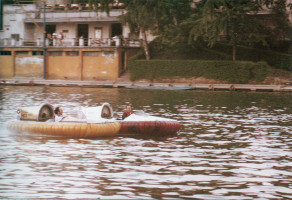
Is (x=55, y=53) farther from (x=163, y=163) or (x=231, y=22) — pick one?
(x=163, y=163)

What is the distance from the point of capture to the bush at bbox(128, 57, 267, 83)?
5806cm

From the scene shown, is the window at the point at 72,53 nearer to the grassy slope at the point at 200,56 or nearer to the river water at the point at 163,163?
the grassy slope at the point at 200,56

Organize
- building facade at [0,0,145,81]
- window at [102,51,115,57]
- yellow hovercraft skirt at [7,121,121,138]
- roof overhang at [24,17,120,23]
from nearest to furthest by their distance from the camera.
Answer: yellow hovercraft skirt at [7,121,121,138] < window at [102,51,115,57] < building facade at [0,0,145,81] < roof overhang at [24,17,120,23]

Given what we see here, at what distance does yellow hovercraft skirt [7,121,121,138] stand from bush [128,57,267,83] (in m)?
36.5

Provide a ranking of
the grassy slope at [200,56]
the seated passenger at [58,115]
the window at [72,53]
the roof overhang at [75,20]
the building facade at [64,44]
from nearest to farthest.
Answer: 1. the seated passenger at [58,115]
2. the grassy slope at [200,56]
3. the building facade at [64,44]
4. the window at [72,53]
5. the roof overhang at [75,20]

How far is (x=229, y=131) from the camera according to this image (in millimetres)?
26031

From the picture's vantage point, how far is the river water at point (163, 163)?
47.1ft

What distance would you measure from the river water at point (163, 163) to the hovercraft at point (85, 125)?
0.41 m

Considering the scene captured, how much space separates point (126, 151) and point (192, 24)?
40312 millimetres

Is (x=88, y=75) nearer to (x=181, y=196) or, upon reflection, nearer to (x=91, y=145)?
(x=91, y=145)

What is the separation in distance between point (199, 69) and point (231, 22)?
619cm

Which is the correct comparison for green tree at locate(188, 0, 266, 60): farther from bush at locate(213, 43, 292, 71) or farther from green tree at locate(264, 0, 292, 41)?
green tree at locate(264, 0, 292, 41)

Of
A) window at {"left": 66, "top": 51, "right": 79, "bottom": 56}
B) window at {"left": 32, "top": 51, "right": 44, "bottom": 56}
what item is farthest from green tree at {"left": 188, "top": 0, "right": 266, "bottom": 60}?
window at {"left": 32, "top": 51, "right": 44, "bottom": 56}

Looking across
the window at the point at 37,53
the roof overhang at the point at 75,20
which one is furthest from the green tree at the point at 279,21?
the window at the point at 37,53
